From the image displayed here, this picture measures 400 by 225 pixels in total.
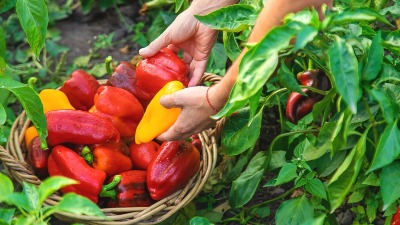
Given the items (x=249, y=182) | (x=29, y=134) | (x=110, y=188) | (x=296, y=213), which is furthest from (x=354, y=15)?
(x=29, y=134)

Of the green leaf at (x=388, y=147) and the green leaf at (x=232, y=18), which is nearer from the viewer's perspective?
the green leaf at (x=388, y=147)

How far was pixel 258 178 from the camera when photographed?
2.44 m

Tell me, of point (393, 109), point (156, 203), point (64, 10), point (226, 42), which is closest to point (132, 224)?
point (156, 203)

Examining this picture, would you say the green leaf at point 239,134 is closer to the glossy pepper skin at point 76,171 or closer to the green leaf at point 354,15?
the glossy pepper skin at point 76,171

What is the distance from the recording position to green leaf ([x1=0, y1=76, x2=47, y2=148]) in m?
2.03

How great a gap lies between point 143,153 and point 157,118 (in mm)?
153

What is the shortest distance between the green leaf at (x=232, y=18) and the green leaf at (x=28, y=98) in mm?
554

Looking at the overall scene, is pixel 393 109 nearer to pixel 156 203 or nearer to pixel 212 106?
pixel 212 106

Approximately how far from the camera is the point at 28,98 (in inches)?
82.4

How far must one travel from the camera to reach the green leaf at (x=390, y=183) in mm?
1848

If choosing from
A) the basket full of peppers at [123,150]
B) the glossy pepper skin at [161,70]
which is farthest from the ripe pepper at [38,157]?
the glossy pepper skin at [161,70]

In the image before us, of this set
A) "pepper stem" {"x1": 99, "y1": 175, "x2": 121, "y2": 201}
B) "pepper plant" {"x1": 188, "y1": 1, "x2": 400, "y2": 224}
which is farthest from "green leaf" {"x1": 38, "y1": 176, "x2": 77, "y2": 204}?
"pepper stem" {"x1": 99, "y1": 175, "x2": 121, "y2": 201}

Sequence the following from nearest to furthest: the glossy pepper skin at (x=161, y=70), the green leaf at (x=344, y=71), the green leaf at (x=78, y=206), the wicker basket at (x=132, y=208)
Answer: the green leaf at (x=78, y=206) → the green leaf at (x=344, y=71) → the wicker basket at (x=132, y=208) → the glossy pepper skin at (x=161, y=70)

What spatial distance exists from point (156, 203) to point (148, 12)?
4.71ft
